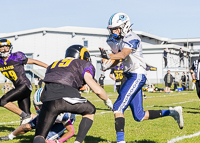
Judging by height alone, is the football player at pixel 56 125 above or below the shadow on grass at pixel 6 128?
above

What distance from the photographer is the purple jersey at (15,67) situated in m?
6.89

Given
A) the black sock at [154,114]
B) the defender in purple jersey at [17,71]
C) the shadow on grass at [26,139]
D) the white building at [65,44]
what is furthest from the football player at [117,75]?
the white building at [65,44]

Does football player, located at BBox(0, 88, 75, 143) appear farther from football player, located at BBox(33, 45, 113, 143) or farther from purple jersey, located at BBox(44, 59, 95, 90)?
purple jersey, located at BBox(44, 59, 95, 90)

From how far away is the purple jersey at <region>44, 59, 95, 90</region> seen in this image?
4.11 m

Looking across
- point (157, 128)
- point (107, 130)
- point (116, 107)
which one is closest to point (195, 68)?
point (157, 128)

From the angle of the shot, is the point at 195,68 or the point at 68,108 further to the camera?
the point at 195,68

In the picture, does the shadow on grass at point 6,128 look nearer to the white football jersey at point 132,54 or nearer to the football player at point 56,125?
the football player at point 56,125

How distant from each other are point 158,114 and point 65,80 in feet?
7.08

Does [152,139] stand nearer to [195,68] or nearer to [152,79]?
[195,68]

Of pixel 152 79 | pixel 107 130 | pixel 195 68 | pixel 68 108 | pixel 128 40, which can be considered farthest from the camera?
pixel 152 79

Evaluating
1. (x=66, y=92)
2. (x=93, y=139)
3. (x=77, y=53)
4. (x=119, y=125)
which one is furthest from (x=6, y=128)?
(x=66, y=92)

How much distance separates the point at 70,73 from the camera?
4.13 m

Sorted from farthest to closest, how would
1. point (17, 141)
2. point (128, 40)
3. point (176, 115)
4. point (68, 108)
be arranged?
1. point (17, 141)
2. point (176, 115)
3. point (128, 40)
4. point (68, 108)

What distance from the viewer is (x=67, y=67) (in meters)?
4.15
